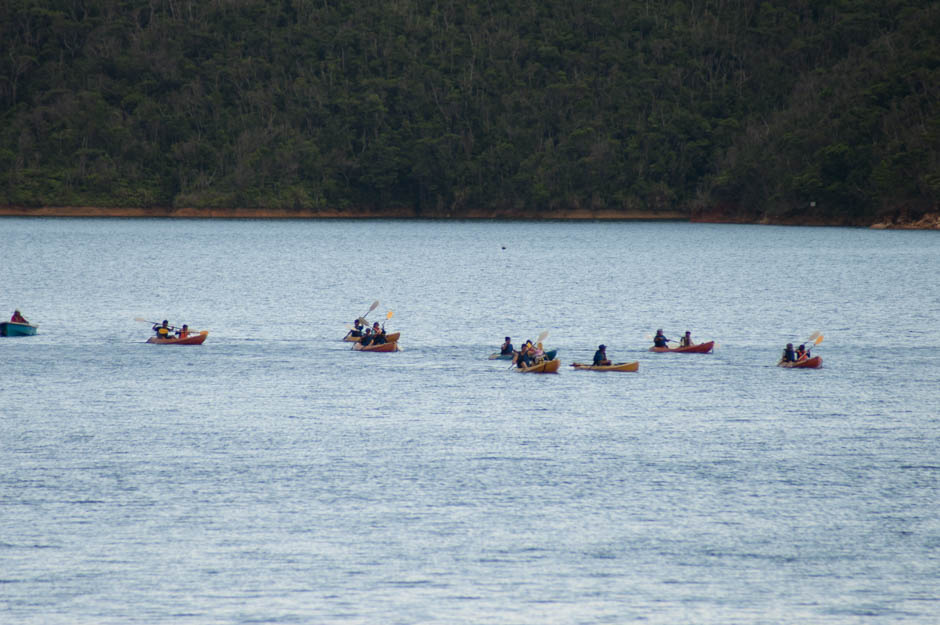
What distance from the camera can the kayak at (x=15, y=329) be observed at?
73000 millimetres

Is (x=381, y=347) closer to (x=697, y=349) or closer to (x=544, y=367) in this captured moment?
(x=544, y=367)

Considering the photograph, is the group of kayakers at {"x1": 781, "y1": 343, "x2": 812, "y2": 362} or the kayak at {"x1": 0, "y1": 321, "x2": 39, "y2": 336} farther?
the kayak at {"x1": 0, "y1": 321, "x2": 39, "y2": 336}

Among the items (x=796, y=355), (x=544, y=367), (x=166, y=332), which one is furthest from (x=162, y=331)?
(x=796, y=355)

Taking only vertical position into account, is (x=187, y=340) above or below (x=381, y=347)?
below

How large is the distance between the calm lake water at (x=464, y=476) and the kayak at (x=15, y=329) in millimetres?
1876

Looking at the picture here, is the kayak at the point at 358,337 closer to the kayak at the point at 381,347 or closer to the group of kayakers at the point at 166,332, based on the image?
the kayak at the point at 381,347

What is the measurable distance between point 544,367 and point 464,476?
20880 millimetres

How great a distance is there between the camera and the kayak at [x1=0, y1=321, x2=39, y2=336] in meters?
73.0

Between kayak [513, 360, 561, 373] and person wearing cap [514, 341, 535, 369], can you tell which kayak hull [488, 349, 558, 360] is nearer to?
kayak [513, 360, 561, 373]

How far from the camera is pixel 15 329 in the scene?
241ft

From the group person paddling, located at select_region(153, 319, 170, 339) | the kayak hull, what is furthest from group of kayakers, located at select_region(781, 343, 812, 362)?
person paddling, located at select_region(153, 319, 170, 339)

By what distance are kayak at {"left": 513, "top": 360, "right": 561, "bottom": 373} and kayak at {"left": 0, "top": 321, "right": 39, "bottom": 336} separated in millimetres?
29936

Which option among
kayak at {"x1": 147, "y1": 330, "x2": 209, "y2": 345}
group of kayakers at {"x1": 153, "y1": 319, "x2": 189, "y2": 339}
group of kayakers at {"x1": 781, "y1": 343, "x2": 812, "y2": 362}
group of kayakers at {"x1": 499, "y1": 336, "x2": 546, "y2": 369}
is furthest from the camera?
group of kayakers at {"x1": 153, "y1": 319, "x2": 189, "y2": 339}

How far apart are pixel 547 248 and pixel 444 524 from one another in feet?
501
